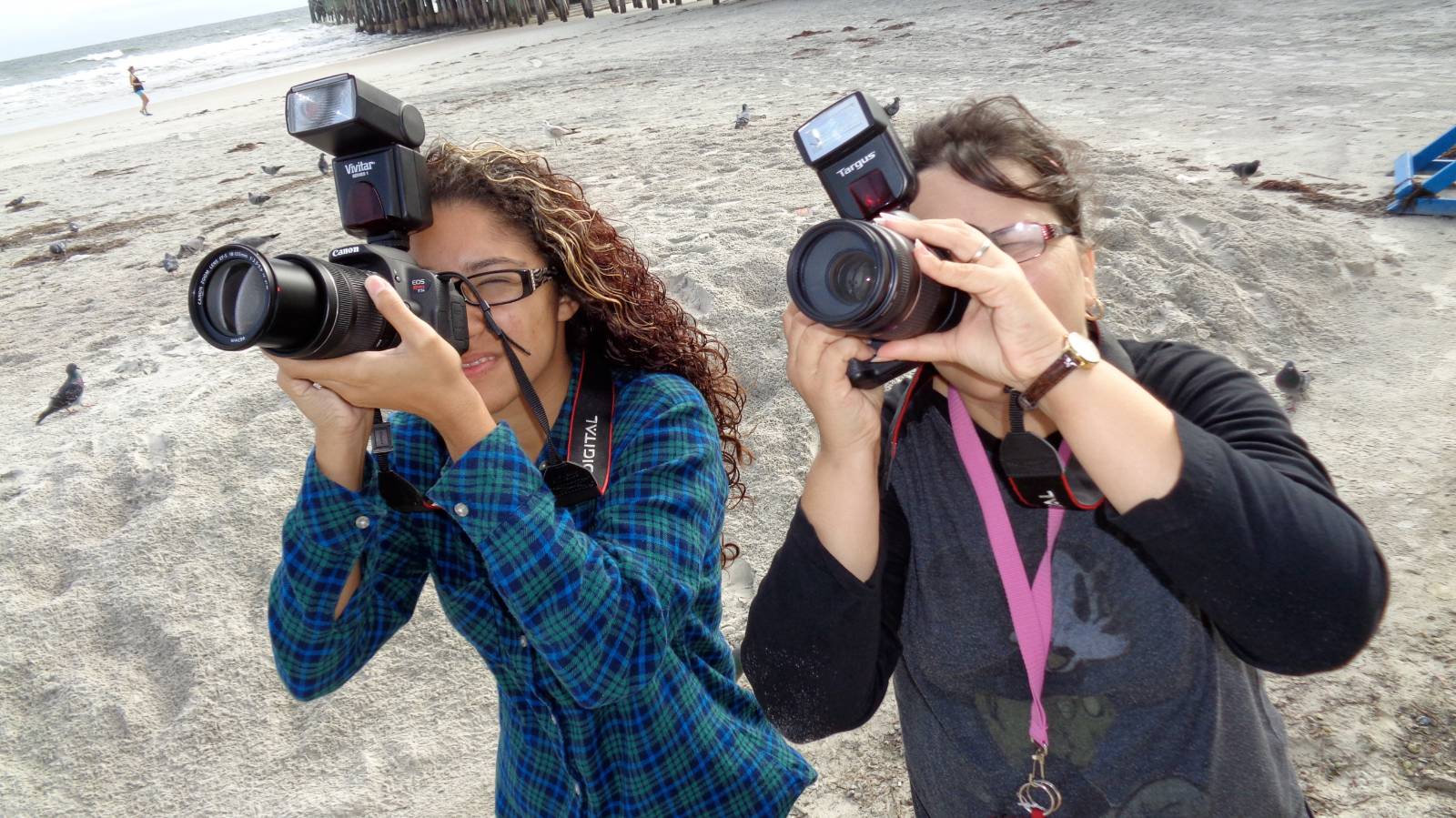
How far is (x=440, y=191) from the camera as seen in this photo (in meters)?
1.59

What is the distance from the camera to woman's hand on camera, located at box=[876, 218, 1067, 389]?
1.02 m

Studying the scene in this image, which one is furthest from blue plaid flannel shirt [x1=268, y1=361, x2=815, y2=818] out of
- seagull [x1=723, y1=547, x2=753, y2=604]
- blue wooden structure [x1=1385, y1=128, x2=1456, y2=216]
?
blue wooden structure [x1=1385, y1=128, x2=1456, y2=216]

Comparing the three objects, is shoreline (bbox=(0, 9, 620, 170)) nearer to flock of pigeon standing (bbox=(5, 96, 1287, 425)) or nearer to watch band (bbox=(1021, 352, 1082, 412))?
flock of pigeon standing (bbox=(5, 96, 1287, 425))

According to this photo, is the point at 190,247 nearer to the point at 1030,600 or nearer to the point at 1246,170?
the point at 1030,600

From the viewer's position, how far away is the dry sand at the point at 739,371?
7.31 feet

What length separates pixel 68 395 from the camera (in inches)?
149

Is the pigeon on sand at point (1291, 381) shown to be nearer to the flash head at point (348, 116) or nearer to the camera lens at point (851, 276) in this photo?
the camera lens at point (851, 276)

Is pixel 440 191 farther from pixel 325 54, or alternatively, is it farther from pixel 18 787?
pixel 325 54

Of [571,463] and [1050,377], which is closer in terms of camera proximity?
[1050,377]

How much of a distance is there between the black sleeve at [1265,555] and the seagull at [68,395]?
167 inches

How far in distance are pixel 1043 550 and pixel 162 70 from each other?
35.5m

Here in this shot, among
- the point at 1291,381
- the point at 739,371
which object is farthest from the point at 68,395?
the point at 1291,381

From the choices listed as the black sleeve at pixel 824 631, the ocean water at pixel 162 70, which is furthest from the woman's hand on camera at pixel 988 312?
the ocean water at pixel 162 70

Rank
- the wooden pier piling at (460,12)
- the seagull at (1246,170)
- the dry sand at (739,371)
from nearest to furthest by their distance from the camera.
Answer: the dry sand at (739,371) < the seagull at (1246,170) < the wooden pier piling at (460,12)
